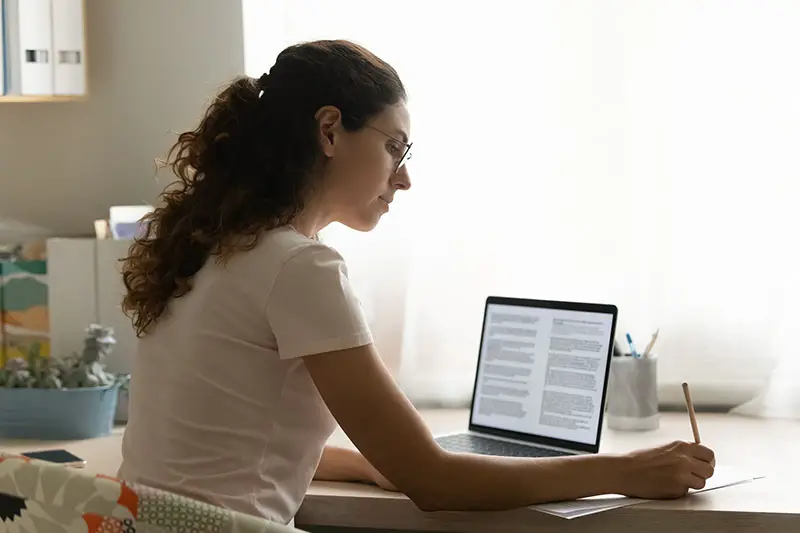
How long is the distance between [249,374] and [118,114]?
119 centimetres

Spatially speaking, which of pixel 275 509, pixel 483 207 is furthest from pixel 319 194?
pixel 483 207

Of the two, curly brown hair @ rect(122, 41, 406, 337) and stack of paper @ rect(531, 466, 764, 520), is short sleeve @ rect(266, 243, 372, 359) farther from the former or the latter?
stack of paper @ rect(531, 466, 764, 520)

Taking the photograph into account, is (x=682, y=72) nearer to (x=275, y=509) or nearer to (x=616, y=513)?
(x=616, y=513)

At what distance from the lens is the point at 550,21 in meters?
2.14

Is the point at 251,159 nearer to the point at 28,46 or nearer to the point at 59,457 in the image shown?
the point at 59,457

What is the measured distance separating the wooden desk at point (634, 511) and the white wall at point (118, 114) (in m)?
0.67

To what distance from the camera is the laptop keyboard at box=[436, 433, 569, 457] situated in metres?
1.73

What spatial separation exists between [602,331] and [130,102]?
3.67ft

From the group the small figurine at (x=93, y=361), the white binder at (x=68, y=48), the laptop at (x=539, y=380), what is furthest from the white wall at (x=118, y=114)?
the laptop at (x=539, y=380)

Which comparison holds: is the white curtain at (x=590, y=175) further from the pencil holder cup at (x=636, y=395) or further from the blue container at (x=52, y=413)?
the blue container at (x=52, y=413)

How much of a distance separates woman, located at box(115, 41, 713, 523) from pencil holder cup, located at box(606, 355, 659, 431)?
1.62 ft

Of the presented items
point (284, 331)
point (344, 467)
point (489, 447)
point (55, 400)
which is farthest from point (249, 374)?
point (55, 400)

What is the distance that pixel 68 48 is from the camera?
7.17 ft

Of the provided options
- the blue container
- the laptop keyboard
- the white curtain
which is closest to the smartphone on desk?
the blue container
